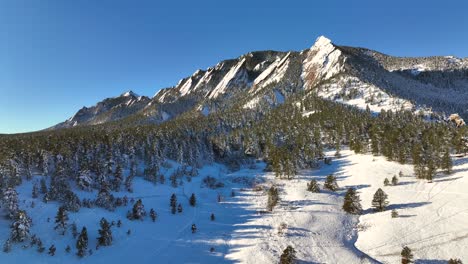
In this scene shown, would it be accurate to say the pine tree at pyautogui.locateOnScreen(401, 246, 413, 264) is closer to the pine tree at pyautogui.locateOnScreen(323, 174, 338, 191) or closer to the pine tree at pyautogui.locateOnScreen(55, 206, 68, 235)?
the pine tree at pyautogui.locateOnScreen(323, 174, 338, 191)

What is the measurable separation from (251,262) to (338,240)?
18.3 m

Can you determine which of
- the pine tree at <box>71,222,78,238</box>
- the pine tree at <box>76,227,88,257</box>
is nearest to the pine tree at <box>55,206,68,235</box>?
the pine tree at <box>71,222,78,238</box>

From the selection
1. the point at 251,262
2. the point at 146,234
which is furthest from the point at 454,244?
the point at 146,234

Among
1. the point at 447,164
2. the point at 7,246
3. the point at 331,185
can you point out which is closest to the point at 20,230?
the point at 7,246

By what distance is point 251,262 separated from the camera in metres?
45.7

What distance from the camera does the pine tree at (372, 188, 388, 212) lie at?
6306 cm

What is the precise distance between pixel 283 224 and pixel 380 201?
2264 centimetres

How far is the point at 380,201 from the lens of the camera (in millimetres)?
63188

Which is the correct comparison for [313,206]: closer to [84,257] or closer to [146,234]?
[146,234]

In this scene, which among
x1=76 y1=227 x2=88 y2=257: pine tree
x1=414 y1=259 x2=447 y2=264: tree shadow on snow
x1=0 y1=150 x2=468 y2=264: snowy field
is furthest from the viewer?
x1=0 y1=150 x2=468 y2=264: snowy field

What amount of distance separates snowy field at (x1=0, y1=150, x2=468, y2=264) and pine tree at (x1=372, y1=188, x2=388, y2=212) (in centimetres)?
206

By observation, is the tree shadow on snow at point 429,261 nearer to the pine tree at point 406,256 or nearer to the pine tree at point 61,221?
the pine tree at point 406,256

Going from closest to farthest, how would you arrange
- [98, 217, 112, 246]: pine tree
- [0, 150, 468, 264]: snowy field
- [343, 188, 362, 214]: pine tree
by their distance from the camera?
1. [0, 150, 468, 264]: snowy field
2. [98, 217, 112, 246]: pine tree
3. [343, 188, 362, 214]: pine tree

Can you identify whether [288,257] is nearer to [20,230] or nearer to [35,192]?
[20,230]
